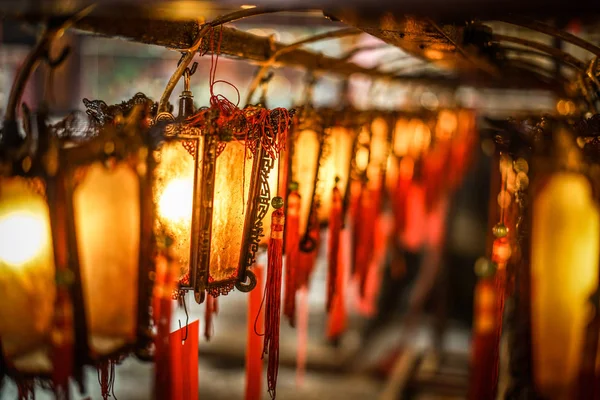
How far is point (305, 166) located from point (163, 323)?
0.95 metres

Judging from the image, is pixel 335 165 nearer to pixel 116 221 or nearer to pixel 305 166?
pixel 305 166

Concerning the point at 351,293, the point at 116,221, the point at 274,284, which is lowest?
the point at 351,293

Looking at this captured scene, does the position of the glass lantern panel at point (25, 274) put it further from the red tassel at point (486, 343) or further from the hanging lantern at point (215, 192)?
the red tassel at point (486, 343)

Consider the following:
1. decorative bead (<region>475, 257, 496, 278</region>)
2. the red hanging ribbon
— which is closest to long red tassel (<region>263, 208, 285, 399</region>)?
the red hanging ribbon

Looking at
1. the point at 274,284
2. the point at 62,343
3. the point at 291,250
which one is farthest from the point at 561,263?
the point at 62,343

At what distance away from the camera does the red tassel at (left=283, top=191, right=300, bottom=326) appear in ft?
7.80

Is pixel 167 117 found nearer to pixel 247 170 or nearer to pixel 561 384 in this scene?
pixel 247 170

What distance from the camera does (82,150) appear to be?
1.54m

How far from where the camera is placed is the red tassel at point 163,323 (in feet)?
5.70

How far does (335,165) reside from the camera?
2781mm

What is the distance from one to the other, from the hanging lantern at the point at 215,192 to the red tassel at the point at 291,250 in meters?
0.41

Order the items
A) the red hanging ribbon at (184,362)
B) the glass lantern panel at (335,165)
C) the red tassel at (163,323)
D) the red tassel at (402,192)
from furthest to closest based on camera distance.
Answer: the red tassel at (402,192), the glass lantern panel at (335,165), the red hanging ribbon at (184,362), the red tassel at (163,323)

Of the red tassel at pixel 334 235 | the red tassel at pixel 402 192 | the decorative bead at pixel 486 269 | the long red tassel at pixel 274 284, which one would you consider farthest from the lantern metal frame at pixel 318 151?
the red tassel at pixel 402 192

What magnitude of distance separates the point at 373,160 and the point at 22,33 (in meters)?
3.25
